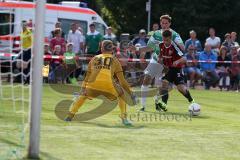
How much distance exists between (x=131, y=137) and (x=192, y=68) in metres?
14.2

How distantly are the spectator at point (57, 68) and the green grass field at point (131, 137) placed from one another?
8.37 metres

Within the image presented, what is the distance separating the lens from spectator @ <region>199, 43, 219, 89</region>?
79.0 feet

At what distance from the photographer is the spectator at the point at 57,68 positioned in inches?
915

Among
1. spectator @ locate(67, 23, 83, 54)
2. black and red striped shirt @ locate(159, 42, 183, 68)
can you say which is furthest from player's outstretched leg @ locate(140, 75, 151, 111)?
spectator @ locate(67, 23, 83, 54)

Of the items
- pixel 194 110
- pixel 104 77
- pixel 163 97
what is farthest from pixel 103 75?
pixel 163 97

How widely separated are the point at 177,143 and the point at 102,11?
3240 cm

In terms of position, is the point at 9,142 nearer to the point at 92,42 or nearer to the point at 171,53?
the point at 171,53

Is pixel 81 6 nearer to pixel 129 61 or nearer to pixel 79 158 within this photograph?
pixel 129 61

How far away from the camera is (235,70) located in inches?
947

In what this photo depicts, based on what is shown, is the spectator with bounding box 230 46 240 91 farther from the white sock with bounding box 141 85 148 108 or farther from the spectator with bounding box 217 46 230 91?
the white sock with bounding box 141 85 148 108

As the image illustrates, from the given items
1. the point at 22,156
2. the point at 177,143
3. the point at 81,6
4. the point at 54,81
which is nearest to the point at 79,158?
the point at 22,156

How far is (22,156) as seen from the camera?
26.2 ft

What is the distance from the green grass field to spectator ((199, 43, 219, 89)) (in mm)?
9382

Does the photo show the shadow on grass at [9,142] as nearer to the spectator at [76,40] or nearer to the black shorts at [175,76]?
the black shorts at [175,76]
